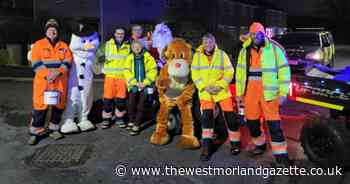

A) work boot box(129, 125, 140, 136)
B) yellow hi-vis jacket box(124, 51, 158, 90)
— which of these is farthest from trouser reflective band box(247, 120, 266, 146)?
work boot box(129, 125, 140, 136)

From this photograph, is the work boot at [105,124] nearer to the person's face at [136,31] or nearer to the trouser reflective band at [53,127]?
the trouser reflective band at [53,127]

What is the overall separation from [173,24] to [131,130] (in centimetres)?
1669

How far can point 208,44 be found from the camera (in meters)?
6.01

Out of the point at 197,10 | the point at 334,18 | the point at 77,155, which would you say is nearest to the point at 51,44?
the point at 77,155

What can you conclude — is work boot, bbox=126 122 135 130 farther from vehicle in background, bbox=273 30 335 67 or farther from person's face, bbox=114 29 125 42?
vehicle in background, bbox=273 30 335 67

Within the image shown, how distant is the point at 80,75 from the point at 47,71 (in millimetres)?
713

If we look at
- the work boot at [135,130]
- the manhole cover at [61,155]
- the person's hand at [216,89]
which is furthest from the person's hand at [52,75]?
the person's hand at [216,89]

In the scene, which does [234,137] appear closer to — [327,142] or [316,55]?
[327,142]

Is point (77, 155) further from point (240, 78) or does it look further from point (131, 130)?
point (240, 78)

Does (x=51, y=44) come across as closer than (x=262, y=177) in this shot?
No

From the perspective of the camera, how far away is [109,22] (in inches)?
740

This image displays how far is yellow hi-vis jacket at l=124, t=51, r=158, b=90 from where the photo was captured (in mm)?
7230

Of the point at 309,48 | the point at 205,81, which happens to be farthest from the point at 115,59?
the point at 309,48

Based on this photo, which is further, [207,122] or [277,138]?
[207,122]
